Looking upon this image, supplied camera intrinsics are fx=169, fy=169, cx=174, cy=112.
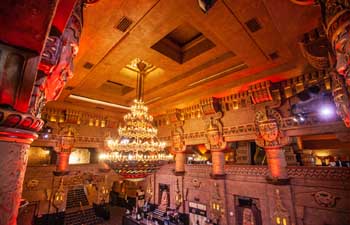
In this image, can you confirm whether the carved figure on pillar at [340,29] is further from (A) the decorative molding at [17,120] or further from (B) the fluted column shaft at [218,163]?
(B) the fluted column shaft at [218,163]

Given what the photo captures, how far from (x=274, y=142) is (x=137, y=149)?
449 cm

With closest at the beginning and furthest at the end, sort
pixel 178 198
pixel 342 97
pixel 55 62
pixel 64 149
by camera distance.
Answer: pixel 55 62 → pixel 342 97 → pixel 64 149 → pixel 178 198

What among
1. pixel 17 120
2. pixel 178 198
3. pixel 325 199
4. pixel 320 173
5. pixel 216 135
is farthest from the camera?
pixel 178 198

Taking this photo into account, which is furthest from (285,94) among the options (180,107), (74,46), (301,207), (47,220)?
(47,220)

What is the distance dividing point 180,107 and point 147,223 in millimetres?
6324

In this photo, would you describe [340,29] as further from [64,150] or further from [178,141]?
[64,150]

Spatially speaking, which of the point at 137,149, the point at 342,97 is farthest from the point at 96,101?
the point at 342,97

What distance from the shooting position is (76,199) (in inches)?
448

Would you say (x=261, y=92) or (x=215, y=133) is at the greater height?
(x=261, y=92)

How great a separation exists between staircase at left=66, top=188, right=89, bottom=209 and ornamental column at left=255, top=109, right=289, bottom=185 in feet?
36.9

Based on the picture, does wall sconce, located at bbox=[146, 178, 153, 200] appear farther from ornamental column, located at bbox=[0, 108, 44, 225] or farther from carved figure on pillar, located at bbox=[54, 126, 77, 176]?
ornamental column, located at bbox=[0, 108, 44, 225]

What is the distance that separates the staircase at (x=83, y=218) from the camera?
30.7 feet

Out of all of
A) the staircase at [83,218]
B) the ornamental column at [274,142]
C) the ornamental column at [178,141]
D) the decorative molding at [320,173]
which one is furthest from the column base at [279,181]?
the staircase at [83,218]

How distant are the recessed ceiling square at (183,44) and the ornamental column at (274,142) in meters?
3.22
